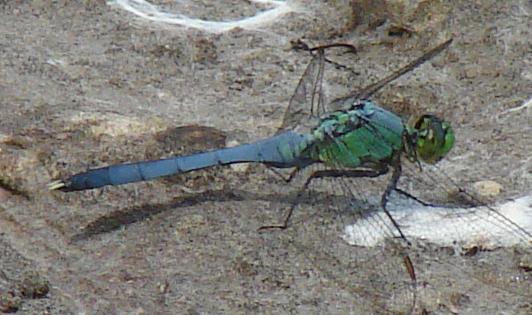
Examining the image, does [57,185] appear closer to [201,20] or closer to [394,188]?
[394,188]

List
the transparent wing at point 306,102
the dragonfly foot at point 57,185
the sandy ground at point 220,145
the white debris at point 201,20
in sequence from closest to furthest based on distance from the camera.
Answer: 1. the sandy ground at point 220,145
2. the dragonfly foot at point 57,185
3. the transparent wing at point 306,102
4. the white debris at point 201,20

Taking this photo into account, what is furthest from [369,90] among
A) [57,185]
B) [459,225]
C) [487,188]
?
[57,185]

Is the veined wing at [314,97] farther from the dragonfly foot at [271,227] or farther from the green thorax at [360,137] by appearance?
the dragonfly foot at [271,227]

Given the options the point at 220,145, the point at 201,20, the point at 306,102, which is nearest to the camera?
the point at 220,145

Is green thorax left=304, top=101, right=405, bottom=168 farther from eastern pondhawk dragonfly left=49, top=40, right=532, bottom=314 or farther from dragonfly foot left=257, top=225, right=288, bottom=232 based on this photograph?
dragonfly foot left=257, top=225, right=288, bottom=232

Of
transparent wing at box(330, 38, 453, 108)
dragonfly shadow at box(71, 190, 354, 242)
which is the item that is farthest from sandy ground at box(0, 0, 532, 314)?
transparent wing at box(330, 38, 453, 108)

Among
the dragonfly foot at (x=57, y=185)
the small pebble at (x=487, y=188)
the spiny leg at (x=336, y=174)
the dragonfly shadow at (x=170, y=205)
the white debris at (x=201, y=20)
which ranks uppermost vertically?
the white debris at (x=201, y=20)

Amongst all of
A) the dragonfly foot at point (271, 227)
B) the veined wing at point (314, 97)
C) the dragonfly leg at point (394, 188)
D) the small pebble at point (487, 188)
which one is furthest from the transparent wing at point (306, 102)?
the small pebble at point (487, 188)
